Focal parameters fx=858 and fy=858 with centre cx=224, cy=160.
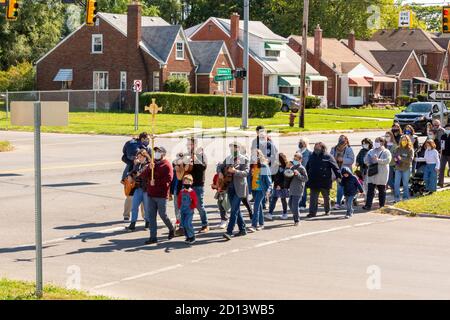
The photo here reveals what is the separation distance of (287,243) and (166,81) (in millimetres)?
50905

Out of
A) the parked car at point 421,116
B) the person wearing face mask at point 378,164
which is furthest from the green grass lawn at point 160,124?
the person wearing face mask at point 378,164

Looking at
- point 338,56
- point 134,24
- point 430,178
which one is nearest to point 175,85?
point 134,24

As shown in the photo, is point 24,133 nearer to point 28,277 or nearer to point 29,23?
point 28,277

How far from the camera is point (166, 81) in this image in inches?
2579

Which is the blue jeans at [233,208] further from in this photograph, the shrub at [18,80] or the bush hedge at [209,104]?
the shrub at [18,80]

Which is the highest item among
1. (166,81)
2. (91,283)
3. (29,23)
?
(29,23)

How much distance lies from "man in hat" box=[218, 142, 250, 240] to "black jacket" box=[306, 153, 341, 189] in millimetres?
2655

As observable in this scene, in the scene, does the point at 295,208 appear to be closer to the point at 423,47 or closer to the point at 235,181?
the point at 235,181

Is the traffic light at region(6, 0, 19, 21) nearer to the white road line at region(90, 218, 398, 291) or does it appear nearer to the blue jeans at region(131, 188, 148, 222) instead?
the blue jeans at region(131, 188, 148, 222)

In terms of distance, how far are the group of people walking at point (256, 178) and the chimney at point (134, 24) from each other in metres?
45.9

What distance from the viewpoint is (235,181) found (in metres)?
15.9

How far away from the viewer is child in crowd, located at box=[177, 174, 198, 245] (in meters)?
15.2
